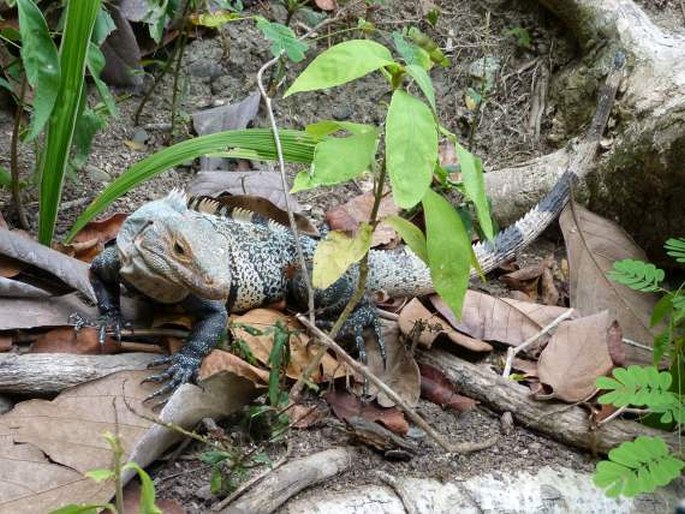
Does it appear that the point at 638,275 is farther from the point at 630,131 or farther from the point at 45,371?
the point at 45,371

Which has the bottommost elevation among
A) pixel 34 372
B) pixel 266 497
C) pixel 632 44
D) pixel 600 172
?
pixel 266 497

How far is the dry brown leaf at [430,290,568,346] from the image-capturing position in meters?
3.92

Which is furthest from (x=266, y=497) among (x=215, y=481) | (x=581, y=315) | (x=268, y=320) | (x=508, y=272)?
(x=508, y=272)

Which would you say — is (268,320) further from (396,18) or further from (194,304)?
(396,18)

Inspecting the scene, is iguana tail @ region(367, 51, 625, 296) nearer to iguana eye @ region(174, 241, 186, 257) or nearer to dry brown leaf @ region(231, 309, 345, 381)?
dry brown leaf @ region(231, 309, 345, 381)

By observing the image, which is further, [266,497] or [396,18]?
[396,18]

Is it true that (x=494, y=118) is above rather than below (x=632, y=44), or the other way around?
below

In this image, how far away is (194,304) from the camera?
3.57 m

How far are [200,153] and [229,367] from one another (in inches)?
39.0

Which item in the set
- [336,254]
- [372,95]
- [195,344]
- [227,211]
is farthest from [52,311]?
[372,95]

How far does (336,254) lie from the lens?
2727mm

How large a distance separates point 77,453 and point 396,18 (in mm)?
3890

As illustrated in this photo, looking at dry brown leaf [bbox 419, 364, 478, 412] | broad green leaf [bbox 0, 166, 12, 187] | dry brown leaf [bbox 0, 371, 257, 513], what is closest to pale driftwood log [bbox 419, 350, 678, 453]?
dry brown leaf [bbox 419, 364, 478, 412]

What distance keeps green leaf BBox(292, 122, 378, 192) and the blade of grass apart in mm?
1569
